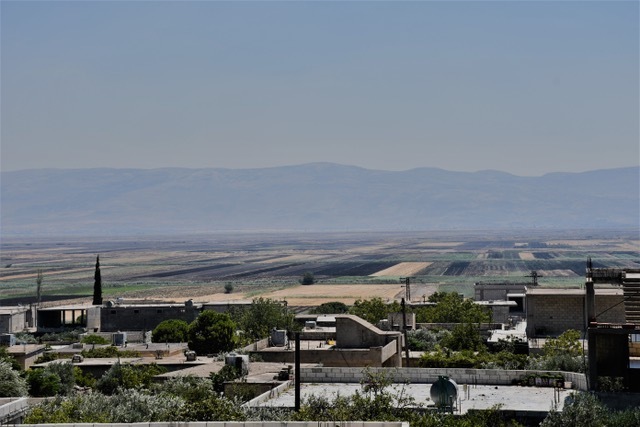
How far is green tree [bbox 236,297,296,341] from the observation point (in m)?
67.9

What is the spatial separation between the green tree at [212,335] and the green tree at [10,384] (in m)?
18.3

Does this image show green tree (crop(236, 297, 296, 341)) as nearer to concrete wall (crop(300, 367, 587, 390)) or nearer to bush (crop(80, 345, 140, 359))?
bush (crop(80, 345, 140, 359))

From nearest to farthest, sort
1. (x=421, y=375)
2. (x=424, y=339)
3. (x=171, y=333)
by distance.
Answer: (x=421, y=375) → (x=424, y=339) → (x=171, y=333)

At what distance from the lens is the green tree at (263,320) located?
2674 inches

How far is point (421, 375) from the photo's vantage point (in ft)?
116

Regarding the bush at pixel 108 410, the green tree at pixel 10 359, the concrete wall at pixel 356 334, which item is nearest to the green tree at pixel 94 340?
the green tree at pixel 10 359

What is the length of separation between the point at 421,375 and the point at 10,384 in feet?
45.6

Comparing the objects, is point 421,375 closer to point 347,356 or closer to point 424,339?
point 347,356

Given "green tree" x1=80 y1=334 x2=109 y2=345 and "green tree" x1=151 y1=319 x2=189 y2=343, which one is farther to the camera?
"green tree" x1=151 y1=319 x2=189 y2=343

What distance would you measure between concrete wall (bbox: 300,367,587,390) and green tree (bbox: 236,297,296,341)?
3040 centimetres

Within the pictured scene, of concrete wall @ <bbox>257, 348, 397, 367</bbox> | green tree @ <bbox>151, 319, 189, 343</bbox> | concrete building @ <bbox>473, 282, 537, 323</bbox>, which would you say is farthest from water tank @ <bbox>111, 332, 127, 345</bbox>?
concrete building @ <bbox>473, 282, 537, 323</bbox>

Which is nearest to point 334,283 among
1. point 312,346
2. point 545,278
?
point 545,278

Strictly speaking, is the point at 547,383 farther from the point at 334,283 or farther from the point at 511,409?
the point at 334,283

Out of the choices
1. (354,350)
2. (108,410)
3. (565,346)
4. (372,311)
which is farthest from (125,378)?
(372,311)
